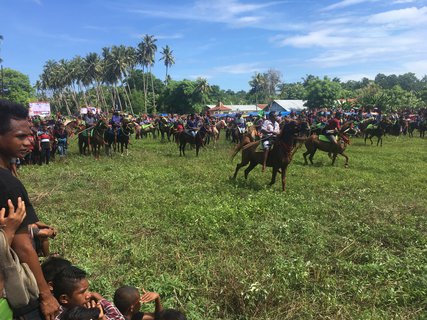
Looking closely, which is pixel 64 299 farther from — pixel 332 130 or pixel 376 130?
pixel 376 130

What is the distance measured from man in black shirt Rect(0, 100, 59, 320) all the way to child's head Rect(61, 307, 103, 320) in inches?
5.6

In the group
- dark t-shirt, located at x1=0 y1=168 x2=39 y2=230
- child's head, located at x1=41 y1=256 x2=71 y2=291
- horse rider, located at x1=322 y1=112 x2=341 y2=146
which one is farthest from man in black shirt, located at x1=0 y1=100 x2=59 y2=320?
horse rider, located at x1=322 y1=112 x2=341 y2=146

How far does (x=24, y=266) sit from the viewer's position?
2.20 metres

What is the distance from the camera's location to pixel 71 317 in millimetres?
2516

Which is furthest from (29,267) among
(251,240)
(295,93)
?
(295,93)

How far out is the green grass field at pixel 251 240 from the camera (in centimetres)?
446

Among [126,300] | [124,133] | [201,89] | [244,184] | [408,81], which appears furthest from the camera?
[408,81]

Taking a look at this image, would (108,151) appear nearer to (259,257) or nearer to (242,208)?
(242,208)

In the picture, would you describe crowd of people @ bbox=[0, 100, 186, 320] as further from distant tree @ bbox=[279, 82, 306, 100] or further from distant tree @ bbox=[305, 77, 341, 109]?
distant tree @ bbox=[279, 82, 306, 100]

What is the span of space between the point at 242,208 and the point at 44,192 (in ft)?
21.0

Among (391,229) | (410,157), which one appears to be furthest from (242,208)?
(410,157)

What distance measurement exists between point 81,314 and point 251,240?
4.25 metres

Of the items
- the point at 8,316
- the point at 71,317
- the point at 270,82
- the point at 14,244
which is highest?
the point at 270,82

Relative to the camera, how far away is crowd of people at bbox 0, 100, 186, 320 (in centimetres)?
206
